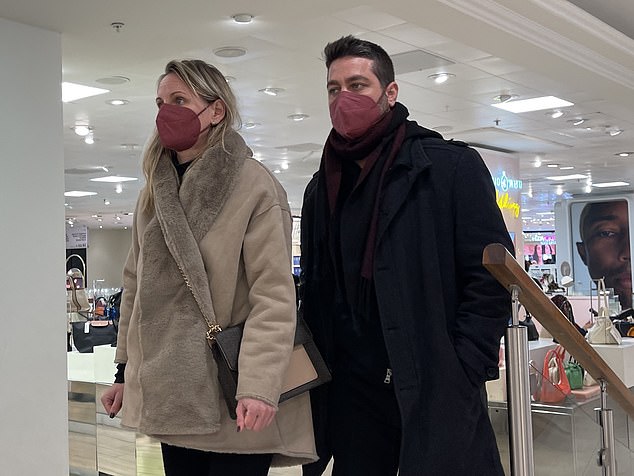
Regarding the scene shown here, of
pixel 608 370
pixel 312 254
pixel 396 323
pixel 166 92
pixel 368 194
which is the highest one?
pixel 166 92

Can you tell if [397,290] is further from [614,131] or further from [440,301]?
[614,131]

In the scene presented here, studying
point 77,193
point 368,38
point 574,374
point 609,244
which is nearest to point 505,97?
point 368,38

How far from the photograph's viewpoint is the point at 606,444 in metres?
2.60

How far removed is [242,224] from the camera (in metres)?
1.84

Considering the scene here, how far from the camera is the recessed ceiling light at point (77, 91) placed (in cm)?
694

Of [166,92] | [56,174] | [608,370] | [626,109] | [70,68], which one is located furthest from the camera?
[626,109]

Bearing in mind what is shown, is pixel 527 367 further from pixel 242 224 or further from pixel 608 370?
pixel 242 224

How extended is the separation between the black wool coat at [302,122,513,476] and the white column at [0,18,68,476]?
133 inches

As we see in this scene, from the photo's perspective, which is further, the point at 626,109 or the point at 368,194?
the point at 626,109

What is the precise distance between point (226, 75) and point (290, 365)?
5.22 meters

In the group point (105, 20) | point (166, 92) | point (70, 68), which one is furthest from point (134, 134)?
point (166, 92)

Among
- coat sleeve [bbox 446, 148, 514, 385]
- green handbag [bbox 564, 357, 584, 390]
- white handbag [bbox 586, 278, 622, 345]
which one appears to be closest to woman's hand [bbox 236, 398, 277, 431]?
coat sleeve [bbox 446, 148, 514, 385]

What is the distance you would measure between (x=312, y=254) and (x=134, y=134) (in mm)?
8158

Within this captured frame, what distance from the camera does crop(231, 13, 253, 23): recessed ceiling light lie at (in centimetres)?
507
